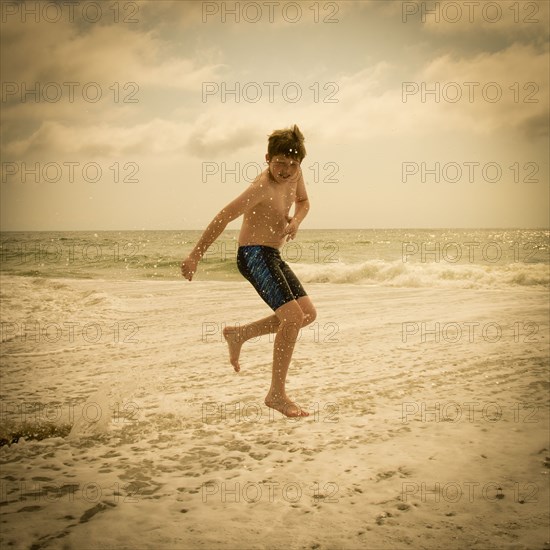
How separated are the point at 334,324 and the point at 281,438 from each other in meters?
5.04

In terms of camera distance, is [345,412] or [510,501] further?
[345,412]

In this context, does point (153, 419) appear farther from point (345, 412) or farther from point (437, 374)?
point (437, 374)

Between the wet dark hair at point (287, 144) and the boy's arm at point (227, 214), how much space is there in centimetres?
10

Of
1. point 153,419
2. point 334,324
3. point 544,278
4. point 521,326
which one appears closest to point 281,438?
point 153,419

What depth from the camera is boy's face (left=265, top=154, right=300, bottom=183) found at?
1285mm

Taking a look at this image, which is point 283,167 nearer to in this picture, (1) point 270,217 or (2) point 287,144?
(2) point 287,144

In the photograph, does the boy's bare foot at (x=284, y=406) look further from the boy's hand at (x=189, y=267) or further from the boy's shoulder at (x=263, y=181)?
the boy's shoulder at (x=263, y=181)

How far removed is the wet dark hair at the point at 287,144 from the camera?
1.29 meters

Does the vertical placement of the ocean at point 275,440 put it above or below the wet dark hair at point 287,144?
below

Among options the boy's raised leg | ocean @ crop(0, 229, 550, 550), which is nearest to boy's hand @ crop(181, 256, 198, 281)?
the boy's raised leg

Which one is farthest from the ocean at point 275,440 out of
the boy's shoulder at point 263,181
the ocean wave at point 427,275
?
the ocean wave at point 427,275

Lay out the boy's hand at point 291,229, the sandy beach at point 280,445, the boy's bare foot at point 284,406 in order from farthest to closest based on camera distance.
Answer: the sandy beach at point 280,445, the boy's bare foot at point 284,406, the boy's hand at point 291,229

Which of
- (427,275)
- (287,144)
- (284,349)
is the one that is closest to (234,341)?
(284,349)

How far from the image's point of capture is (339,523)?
9.41 ft
